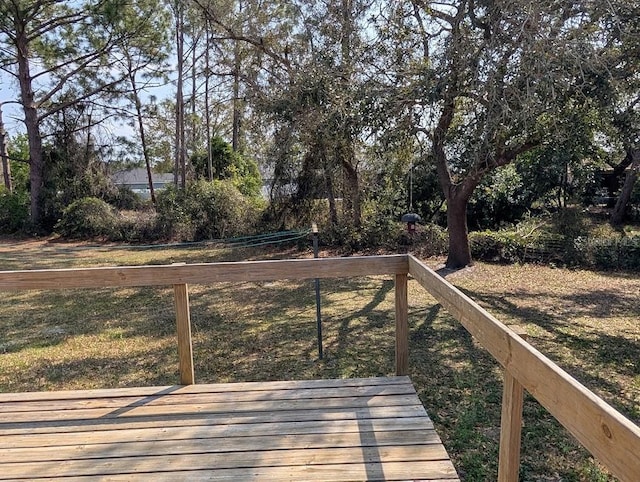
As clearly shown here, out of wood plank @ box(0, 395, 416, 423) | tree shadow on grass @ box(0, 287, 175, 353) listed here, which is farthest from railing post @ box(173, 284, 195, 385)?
tree shadow on grass @ box(0, 287, 175, 353)

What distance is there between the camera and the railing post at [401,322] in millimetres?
2727

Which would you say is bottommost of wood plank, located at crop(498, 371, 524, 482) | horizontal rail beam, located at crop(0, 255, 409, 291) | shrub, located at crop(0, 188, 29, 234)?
wood plank, located at crop(498, 371, 524, 482)

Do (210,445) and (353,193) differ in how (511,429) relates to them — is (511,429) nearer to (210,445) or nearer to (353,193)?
(210,445)

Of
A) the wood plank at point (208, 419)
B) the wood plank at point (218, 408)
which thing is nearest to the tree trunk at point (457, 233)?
the wood plank at point (218, 408)

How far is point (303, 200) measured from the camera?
11898 mm

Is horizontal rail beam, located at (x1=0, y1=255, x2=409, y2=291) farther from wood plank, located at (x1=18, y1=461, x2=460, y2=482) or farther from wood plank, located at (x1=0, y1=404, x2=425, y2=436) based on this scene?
wood plank, located at (x1=18, y1=461, x2=460, y2=482)

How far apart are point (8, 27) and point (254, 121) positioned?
30.6ft

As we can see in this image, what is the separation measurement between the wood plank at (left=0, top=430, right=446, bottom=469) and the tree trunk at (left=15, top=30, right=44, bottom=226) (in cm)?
1606

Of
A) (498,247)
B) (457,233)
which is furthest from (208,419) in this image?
(498,247)

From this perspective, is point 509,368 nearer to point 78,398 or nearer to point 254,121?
point 78,398

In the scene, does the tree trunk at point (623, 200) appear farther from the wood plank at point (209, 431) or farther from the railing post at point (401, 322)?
the wood plank at point (209, 431)

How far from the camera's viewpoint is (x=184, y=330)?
263 cm

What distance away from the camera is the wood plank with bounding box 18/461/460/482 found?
1.83 meters

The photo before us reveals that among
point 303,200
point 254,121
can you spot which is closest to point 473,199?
point 303,200
